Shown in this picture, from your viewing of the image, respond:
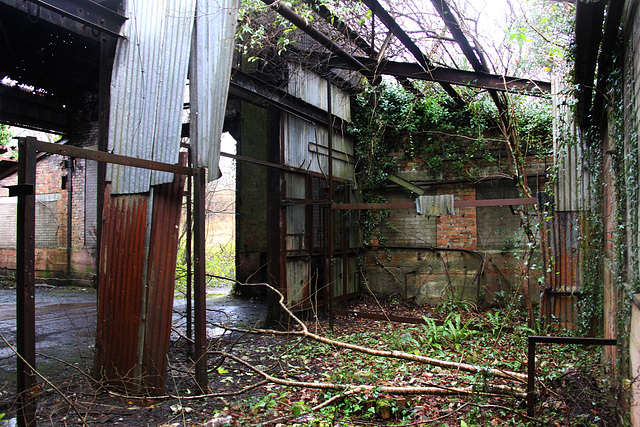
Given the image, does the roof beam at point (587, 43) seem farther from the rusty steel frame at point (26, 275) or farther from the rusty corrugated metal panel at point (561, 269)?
the rusty steel frame at point (26, 275)

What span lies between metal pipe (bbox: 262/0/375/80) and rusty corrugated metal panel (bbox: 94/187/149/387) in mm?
3014

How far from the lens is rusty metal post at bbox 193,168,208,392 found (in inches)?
183

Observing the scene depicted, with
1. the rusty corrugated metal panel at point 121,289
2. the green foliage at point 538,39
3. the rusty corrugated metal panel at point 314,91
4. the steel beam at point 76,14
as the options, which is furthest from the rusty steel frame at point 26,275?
the green foliage at point 538,39

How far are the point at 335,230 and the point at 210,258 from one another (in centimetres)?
919

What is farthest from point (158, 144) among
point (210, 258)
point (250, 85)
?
point (210, 258)

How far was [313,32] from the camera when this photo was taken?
650 centimetres

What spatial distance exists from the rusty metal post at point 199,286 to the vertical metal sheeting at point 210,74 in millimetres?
447

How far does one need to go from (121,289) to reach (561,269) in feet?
21.0

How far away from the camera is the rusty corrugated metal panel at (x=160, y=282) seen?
178 inches

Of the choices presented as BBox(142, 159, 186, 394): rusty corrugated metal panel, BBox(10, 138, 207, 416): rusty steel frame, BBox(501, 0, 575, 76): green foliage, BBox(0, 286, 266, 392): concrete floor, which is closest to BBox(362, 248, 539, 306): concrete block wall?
BBox(0, 286, 266, 392): concrete floor

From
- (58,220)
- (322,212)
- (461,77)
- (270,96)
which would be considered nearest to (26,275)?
(270,96)

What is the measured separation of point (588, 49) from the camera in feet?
11.7

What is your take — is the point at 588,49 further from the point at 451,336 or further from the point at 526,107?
the point at 526,107

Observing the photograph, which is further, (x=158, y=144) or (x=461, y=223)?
(x=461, y=223)
